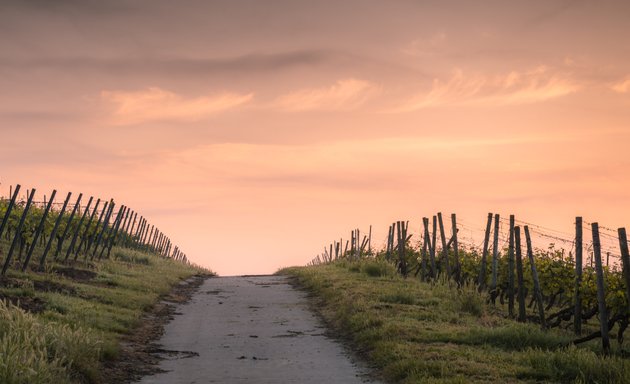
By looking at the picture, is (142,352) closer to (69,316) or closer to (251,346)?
(251,346)

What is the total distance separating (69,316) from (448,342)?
7791 mm

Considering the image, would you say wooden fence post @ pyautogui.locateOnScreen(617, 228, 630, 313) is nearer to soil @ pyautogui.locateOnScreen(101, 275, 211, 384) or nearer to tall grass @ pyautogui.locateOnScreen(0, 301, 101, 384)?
soil @ pyautogui.locateOnScreen(101, 275, 211, 384)

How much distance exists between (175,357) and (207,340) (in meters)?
1.79

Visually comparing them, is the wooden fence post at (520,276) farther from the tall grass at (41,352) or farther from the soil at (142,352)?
the tall grass at (41,352)

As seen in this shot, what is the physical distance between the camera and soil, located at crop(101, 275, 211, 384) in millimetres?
11289

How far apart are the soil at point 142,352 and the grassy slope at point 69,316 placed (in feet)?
0.72

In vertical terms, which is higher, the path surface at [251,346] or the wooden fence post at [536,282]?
the wooden fence post at [536,282]

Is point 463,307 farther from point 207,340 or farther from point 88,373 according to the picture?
point 88,373

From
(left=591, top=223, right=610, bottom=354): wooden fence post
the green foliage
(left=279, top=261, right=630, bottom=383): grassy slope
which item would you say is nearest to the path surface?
(left=279, top=261, right=630, bottom=383): grassy slope

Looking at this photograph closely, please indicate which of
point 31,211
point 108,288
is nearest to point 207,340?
point 108,288

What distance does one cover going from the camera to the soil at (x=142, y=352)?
11.3 meters

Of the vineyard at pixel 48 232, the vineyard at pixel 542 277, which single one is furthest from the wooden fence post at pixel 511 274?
the vineyard at pixel 48 232

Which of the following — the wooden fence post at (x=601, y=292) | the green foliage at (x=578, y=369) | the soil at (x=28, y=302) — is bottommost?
the green foliage at (x=578, y=369)

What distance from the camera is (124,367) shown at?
11789mm
